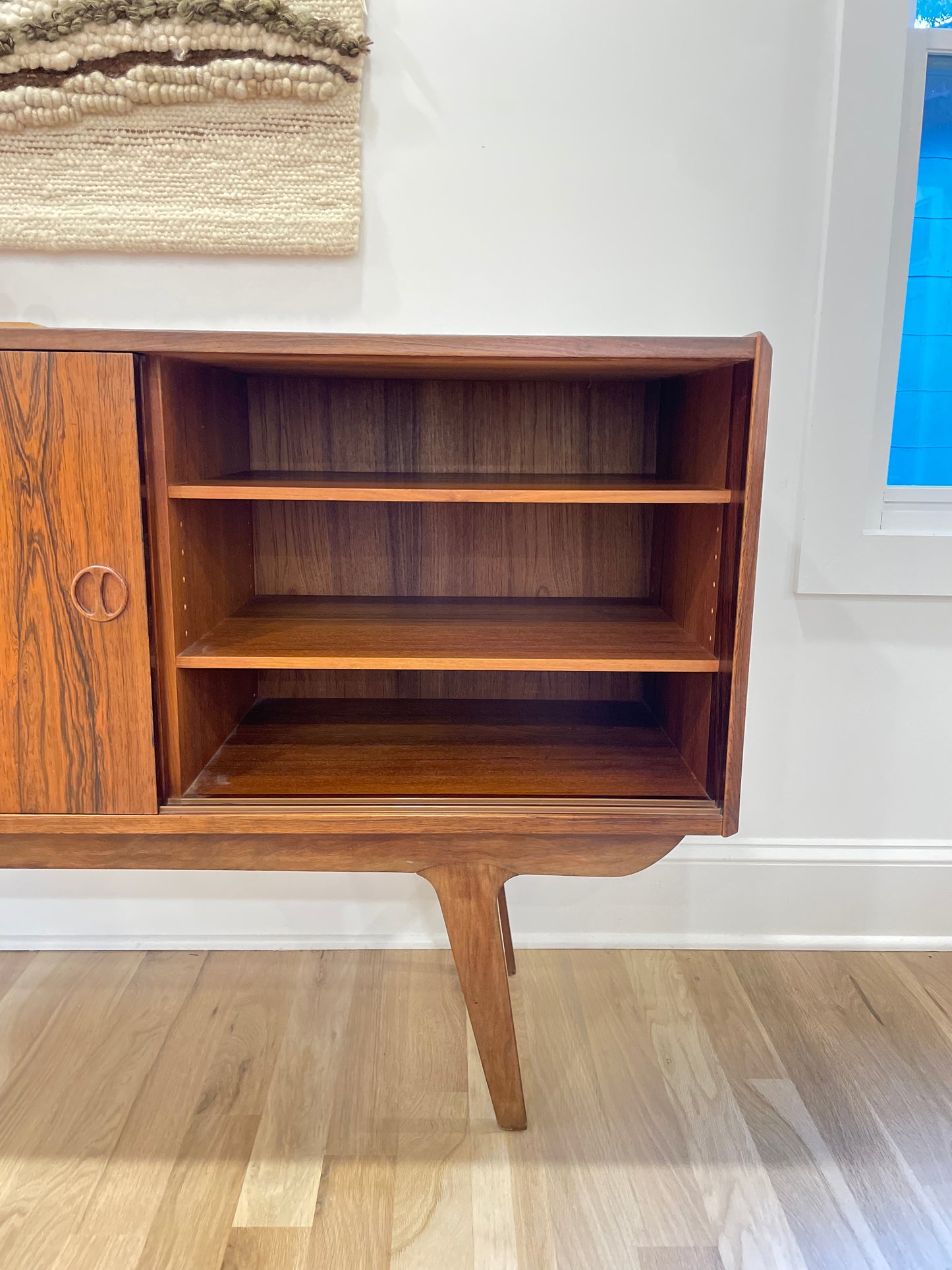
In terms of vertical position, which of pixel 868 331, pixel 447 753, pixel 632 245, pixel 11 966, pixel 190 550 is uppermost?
pixel 632 245

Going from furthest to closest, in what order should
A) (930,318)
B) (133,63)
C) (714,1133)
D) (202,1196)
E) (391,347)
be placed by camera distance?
(930,318) < (133,63) < (714,1133) < (202,1196) < (391,347)

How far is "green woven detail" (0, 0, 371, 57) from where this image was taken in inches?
48.9

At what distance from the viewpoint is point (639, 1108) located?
3.98 ft

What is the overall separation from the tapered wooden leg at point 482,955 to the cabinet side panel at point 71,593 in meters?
0.37

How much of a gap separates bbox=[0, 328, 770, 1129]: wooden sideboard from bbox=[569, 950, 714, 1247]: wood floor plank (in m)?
0.16

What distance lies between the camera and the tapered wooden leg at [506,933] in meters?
1.41

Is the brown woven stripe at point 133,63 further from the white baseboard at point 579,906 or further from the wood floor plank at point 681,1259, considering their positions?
the wood floor plank at point 681,1259

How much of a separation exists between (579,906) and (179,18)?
154 centimetres

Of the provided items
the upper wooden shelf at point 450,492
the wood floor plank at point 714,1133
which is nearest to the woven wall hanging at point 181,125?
the upper wooden shelf at point 450,492

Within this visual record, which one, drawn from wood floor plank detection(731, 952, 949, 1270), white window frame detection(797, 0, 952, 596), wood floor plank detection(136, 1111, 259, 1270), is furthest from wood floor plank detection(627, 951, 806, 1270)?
white window frame detection(797, 0, 952, 596)

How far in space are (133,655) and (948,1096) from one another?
126 cm

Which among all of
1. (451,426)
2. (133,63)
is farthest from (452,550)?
(133,63)

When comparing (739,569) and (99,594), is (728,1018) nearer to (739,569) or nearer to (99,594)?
(739,569)

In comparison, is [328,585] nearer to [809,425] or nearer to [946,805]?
[809,425]
